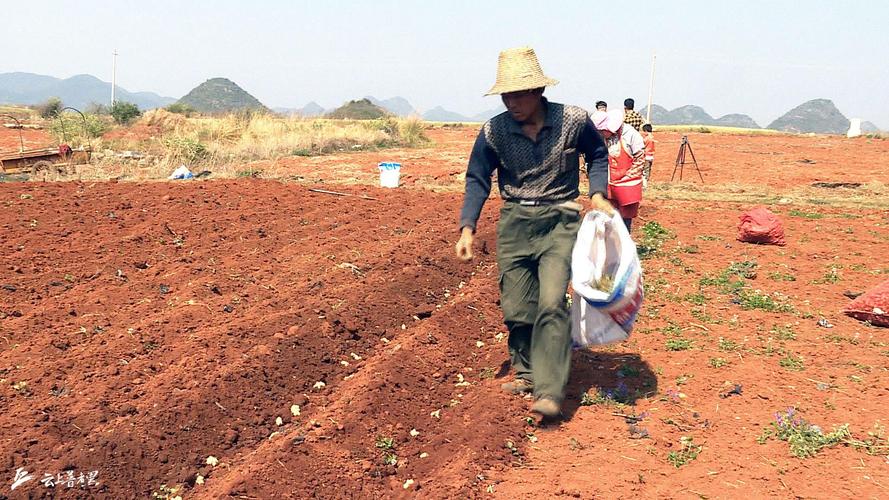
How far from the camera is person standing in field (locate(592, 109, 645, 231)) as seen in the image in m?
6.90

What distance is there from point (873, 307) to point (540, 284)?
10.3ft

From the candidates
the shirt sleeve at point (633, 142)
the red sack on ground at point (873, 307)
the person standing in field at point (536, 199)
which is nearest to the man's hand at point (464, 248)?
the person standing in field at point (536, 199)

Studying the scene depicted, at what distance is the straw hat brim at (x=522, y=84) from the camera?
3990 millimetres

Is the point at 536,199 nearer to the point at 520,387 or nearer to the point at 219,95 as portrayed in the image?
the point at 520,387

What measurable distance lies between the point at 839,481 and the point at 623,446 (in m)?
0.96

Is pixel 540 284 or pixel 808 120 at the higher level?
pixel 808 120

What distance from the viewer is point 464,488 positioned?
344 cm

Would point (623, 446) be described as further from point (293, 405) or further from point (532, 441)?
point (293, 405)

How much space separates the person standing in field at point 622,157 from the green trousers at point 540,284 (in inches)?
112

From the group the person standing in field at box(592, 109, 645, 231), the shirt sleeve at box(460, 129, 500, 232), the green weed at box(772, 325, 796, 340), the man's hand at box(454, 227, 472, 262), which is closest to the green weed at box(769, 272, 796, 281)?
the person standing in field at box(592, 109, 645, 231)

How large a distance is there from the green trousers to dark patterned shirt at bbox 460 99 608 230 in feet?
0.37

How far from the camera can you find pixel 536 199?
4246mm

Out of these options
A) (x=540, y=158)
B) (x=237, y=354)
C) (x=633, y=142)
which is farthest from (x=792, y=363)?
(x=237, y=354)

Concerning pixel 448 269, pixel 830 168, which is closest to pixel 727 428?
pixel 448 269
